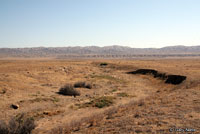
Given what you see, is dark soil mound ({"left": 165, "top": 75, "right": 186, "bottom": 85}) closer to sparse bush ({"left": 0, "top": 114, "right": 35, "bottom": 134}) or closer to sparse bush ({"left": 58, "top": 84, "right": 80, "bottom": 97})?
sparse bush ({"left": 58, "top": 84, "right": 80, "bottom": 97})

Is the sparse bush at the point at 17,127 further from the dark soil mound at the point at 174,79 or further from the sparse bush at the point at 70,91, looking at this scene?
the dark soil mound at the point at 174,79

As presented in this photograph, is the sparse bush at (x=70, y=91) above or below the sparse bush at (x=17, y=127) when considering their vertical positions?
below

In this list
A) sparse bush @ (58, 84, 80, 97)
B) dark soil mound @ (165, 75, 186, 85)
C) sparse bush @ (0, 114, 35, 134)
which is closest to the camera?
sparse bush @ (0, 114, 35, 134)

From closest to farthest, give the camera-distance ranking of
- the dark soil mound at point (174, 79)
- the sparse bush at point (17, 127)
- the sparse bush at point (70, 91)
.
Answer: the sparse bush at point (17, 127), the sparse bush at point (70, 91), the dark soil mound at point (174, 79)

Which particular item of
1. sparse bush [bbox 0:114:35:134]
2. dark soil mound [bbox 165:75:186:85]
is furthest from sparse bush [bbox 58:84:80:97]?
dark soil mound [bbox 165:75:186:85]

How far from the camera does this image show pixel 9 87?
1920 centimetres

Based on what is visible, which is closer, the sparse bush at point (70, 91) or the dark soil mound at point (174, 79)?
the sparse bush at point (70, 91)

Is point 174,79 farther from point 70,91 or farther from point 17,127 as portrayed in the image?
point 17,127

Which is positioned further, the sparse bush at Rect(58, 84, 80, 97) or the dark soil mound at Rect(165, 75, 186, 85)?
the dark soil mound at Rect(165, 75, 186, 85)

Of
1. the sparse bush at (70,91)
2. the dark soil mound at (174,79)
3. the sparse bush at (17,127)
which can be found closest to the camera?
the sparse bush at (17,127)

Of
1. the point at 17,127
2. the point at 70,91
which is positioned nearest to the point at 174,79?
the point at 70,91

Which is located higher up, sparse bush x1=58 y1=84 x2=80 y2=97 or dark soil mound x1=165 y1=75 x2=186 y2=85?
dark soil mound x1=165 y1=75 x2=186 y2=85

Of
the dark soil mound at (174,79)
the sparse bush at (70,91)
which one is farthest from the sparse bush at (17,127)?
the dark soil mound at (174,79)

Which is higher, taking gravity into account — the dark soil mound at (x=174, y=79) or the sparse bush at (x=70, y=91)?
the dark soil mound at (x=174, y=79)
